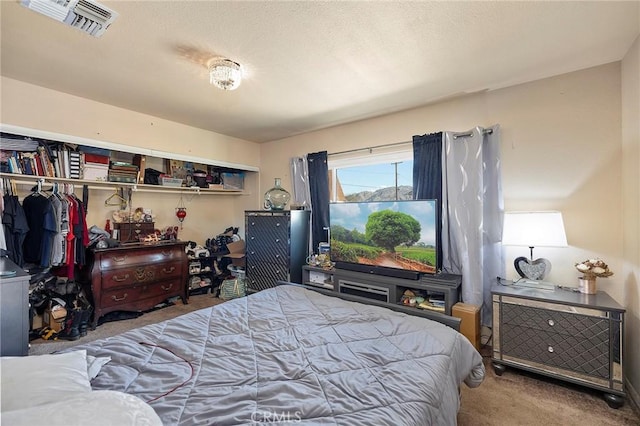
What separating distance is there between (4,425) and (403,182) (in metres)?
3.35

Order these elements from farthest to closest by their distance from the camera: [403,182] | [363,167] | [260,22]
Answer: [363,167] < [403,182] < [260,22]

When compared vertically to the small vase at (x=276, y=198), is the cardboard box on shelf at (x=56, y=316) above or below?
below

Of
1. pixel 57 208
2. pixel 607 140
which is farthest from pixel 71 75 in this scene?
pixel 607 140

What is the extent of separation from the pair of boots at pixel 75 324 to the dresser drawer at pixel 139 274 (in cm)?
30

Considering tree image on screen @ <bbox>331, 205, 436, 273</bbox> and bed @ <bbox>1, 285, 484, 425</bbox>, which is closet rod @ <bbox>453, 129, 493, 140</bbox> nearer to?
tree image on screen @ <bbox>331, 205, 436, 273</bbox>

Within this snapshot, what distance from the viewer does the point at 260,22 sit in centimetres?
175

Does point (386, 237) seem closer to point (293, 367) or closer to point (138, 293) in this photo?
point (293, 367)

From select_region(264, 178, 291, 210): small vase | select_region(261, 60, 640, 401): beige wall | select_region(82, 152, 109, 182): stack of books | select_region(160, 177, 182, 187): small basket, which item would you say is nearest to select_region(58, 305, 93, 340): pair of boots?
select_region(82, 152, 109, 182): stack of books

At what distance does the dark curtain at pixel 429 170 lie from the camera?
116 inches

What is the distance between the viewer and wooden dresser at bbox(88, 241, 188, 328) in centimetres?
310

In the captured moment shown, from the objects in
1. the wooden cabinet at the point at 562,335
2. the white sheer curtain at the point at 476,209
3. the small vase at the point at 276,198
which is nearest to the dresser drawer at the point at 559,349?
the wooden cabinet at the point at 562,335

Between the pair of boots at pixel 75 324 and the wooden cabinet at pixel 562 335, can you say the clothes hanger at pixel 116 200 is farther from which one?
the wooden cabinet at pixel 562 335

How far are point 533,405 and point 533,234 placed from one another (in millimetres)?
1198

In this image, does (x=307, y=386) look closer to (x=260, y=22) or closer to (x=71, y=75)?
(x=260, y=22)
